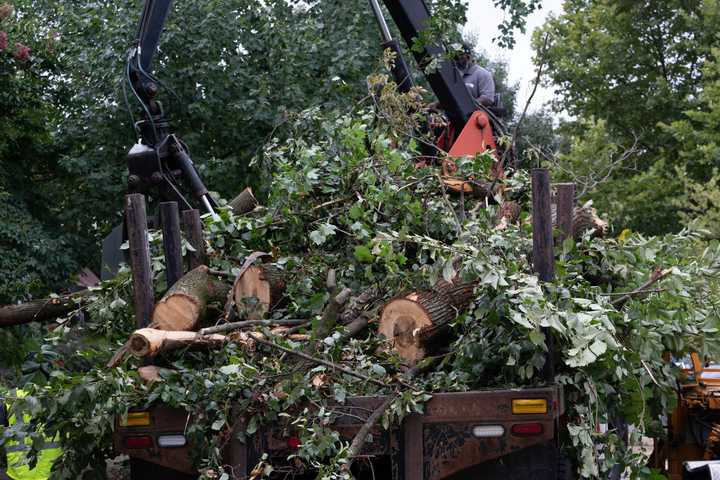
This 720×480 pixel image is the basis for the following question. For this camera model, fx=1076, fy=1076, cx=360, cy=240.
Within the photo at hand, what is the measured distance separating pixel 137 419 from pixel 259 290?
47.6 inches

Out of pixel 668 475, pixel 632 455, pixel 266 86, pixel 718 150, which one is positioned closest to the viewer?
pixel 632 455

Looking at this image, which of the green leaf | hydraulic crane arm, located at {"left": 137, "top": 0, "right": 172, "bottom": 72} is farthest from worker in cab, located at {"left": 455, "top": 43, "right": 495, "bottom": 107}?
the green leaf

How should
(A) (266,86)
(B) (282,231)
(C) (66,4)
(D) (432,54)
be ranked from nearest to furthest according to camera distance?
(B) (282,231) < (D) (432,54) < (A) (266,86) < (C) (66,4)

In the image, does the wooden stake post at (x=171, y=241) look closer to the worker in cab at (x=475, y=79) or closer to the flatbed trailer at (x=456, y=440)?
the flatbed trailer at (x=456, y=440)

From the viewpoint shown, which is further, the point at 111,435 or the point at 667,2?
the point at 667,2

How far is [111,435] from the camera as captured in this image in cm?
589

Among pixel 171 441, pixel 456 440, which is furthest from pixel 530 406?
pixel 171 441

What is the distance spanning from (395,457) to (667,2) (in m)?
22.1

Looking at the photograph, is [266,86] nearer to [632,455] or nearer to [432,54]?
[432,54]

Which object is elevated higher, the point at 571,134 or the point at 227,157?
the point at 571,134

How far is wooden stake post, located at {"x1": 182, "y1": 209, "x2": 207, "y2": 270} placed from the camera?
680 cm

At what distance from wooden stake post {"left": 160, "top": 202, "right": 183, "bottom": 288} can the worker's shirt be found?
5.47m

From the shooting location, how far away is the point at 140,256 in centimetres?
609

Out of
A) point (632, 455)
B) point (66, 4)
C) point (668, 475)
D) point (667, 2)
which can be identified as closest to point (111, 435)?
point (632, 455)
